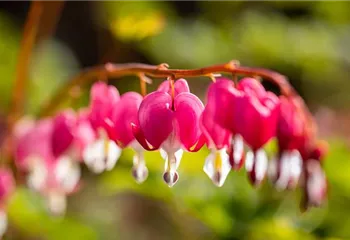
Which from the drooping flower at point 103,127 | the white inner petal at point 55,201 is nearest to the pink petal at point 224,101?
the drooping flower at point 103,127

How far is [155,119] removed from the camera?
0.95 meters

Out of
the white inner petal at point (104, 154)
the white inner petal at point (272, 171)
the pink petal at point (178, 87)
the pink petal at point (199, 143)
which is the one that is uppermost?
the pink petal at point (178, 87)

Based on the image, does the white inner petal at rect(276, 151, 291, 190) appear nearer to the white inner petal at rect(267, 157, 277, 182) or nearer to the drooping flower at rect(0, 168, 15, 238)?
the white inner petal at rect(267, 157, 277, 182)

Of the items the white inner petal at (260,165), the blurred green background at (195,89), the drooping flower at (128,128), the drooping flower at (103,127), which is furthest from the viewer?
the blurred green background at (195,89)

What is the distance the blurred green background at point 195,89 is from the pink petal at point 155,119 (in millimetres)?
640

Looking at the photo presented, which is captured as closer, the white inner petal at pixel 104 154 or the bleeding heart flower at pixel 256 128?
the bleeding heart flower at pixel 256 128

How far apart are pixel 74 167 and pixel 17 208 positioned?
39 centimetres

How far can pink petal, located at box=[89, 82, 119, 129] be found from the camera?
115 centimetres

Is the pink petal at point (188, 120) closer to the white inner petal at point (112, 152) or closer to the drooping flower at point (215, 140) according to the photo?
the drooping flower at point (215, 140)

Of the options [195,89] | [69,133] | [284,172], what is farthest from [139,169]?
[195,89]

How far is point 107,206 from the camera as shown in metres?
3.09

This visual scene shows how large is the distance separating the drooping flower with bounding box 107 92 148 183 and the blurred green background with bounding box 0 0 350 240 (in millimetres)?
539

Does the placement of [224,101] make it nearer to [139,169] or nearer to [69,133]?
[139,169]

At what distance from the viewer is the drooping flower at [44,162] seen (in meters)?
1.49
